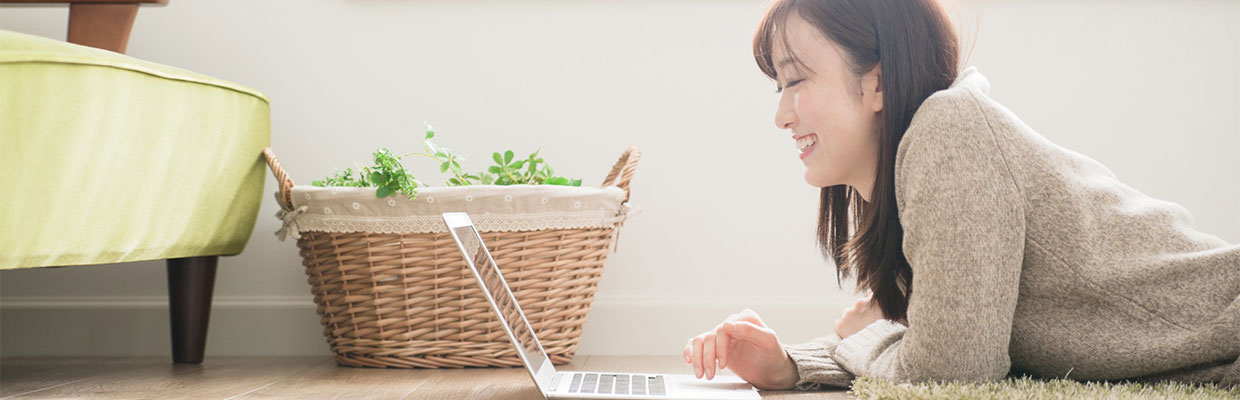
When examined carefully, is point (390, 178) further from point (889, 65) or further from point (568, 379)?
point (889, 65)

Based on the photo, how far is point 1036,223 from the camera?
2.81 feet

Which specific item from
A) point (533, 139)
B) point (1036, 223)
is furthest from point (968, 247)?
point (533, 139)

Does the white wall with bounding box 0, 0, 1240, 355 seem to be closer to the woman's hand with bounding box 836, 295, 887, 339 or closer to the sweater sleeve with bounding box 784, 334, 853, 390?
the woman's hand with bounding box 836, 295, 887, 339

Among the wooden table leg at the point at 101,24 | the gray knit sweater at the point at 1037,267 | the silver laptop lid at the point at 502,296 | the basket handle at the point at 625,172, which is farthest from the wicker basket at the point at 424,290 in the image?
the gray knit sweater at the point at 1037,267

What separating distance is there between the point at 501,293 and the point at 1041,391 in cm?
57

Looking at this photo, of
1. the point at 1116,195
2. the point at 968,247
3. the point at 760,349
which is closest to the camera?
the point at 968,247

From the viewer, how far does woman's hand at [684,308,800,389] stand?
100cm

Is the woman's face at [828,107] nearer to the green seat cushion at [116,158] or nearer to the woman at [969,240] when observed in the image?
the woman at [969,240]

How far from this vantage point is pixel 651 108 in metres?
1.75

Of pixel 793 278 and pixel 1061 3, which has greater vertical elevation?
pixel 1061 3

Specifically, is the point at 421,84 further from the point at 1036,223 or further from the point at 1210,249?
the point at 1210,249

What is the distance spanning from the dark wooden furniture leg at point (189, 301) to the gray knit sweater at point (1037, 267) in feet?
3.49

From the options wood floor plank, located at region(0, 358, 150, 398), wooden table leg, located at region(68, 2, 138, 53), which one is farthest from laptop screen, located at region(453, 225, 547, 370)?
wooden table leg, located at region(68, 2, 138, 53)

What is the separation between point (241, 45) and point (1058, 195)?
1.44 m
